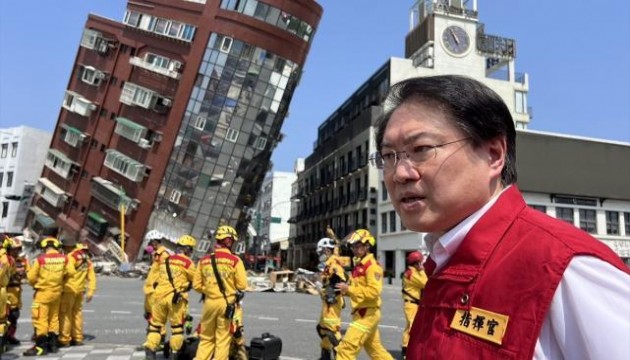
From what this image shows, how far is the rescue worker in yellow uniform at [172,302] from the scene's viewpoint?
27.8 feet

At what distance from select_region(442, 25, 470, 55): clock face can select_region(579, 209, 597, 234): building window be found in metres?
16.4

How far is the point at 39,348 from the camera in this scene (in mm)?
9359

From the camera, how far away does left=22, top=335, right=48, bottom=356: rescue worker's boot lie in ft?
30.4

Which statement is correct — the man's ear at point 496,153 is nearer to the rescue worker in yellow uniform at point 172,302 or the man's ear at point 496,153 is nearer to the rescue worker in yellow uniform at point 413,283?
the rescue worker in yellow uniform at point 172,302

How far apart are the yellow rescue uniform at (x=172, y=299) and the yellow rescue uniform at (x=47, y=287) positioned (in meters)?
2.22

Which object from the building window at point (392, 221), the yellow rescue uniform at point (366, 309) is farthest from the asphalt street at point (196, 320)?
the building window at point (392, 221)

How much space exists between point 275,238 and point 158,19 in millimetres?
49765

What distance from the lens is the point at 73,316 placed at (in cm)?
1051

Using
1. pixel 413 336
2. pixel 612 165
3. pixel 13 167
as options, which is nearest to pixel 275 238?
pixel 13 167

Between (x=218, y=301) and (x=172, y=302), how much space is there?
4.57ft

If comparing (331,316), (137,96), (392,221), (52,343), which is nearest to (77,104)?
(137,96)

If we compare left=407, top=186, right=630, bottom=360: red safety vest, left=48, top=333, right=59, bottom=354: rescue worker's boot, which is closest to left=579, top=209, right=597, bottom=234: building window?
left=48, top=333, right=59, bottom=354: rescue worker's boot

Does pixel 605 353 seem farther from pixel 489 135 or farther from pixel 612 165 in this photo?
pixel 612 165

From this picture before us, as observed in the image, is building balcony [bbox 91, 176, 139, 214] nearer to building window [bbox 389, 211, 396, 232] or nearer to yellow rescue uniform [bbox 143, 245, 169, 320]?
building window [bbox 389, 211, 396, 232]
